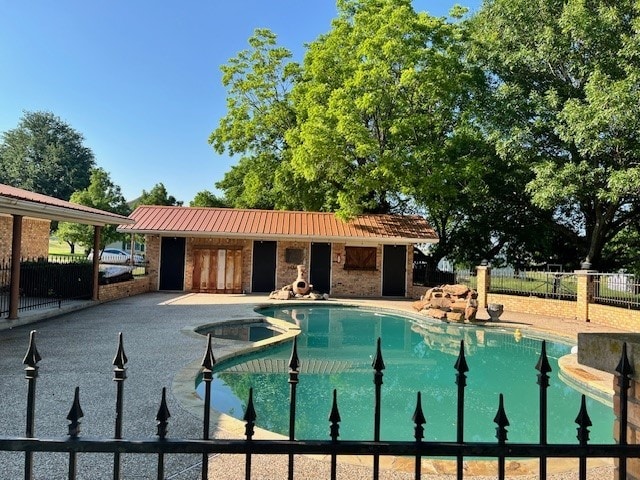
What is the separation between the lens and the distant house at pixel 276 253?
62.3 feet

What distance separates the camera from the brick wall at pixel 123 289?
14702 mm

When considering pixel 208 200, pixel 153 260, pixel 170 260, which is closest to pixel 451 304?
pixel 170 260

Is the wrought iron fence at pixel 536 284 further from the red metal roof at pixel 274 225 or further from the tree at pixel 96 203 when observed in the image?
the tree at pixel 96 203

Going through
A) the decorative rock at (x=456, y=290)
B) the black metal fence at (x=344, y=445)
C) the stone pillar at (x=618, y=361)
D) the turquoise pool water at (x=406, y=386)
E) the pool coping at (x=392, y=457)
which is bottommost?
the turquoise pool water at (x=406, y=386)

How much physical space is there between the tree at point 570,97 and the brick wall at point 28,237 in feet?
59.5

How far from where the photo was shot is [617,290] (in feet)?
42.5

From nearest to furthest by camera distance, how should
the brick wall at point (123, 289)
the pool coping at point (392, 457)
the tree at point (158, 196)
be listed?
the pool coping at point (392, 457)
the brick wall at point (123, 289)
the tree at point (158, 196)

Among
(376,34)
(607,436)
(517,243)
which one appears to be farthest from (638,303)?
(376,34)

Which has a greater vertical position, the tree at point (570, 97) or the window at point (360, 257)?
the tree at point (570, 97)

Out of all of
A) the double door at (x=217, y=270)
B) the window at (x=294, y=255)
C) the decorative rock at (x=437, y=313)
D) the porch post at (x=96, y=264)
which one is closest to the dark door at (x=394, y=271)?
the window at (x=294, y=255)

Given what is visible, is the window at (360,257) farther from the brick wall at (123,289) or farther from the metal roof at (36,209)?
the metal roof at (36,209)

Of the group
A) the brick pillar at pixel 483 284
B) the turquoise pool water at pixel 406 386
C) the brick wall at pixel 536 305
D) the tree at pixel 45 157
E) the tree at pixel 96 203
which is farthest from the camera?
the tree at pixel 45 157

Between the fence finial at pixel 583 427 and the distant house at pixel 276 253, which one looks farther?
the distant house at pixel 276 253

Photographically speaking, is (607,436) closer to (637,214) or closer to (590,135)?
(590,135)
